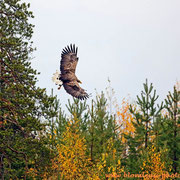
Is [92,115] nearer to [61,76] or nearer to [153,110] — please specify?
[153,110]

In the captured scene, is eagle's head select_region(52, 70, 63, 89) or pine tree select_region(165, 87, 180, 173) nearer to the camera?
eagle's head select_region(52, 70, 63, 89)

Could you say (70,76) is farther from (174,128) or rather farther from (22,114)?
(174,128)

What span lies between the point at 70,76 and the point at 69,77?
0.07 m

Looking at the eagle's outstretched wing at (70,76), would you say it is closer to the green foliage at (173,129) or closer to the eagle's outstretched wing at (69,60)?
the eagle's outstretched wing at (69,60)

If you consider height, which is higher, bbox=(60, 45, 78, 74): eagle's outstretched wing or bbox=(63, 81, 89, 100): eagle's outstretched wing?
bbox=(60, 45, 78, 74): eagle's outstretched wing

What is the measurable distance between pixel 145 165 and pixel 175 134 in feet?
11.1

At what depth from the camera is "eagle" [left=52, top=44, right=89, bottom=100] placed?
1709 centimetres

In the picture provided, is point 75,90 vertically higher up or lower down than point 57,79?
lower down

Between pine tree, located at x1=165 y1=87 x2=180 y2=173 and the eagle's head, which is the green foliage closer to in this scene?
pine tree, located at x1=165 y1=87 x2=180 y2=173

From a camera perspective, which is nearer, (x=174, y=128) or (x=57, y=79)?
(x=57, y=79)

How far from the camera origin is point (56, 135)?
22.4 m

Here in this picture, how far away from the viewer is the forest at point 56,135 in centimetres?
1717

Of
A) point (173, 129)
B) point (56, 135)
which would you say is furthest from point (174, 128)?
point (56, 135)

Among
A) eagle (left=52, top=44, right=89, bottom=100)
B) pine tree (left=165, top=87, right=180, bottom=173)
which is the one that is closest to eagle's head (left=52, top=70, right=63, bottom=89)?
→ eagle (left=52, top=44, right=89, bottom=100)
